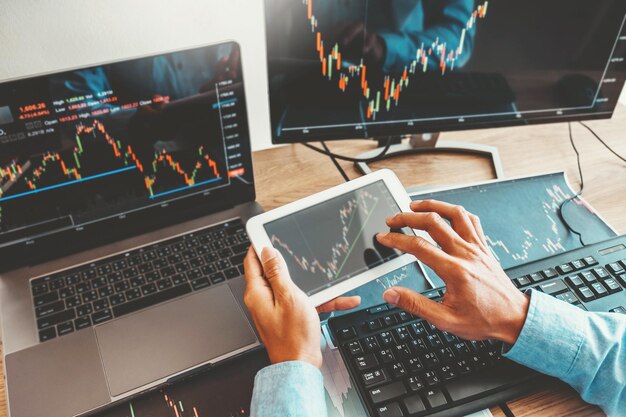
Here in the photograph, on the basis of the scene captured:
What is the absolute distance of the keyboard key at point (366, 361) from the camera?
0.61 metres

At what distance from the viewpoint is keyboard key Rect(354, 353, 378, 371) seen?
61cm

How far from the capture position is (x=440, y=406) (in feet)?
1.92

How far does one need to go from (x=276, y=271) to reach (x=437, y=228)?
0.22 meters

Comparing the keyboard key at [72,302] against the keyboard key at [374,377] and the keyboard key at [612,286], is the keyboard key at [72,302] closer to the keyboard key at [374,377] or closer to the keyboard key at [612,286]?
the keyboard key at [374,377]

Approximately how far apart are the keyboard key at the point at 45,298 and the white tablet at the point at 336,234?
0.29 m

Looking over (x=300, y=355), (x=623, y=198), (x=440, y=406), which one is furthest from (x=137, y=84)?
(x=623, y=198)

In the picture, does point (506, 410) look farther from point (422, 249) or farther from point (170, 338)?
point (170, 338)

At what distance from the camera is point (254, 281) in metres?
0.63

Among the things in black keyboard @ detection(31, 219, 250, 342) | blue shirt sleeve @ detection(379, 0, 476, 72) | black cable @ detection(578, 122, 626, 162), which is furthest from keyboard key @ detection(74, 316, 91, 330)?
black cable @ detection(578, 122, 626, 162)

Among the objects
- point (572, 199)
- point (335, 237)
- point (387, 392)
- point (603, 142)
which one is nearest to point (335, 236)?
A: point (335, 237)

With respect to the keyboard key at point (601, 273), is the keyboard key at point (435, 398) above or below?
below

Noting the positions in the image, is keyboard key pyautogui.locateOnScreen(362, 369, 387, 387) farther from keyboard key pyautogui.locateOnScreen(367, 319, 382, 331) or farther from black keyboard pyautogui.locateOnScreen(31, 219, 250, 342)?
black keyboard pyautogui.locateOnScreen(31, 219, 250, 342)

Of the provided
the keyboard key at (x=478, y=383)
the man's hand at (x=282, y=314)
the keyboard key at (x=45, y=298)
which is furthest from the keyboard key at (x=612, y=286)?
the keyboard key at (x=45, y=298)

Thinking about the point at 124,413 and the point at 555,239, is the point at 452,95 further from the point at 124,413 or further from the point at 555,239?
the point at 124,413
